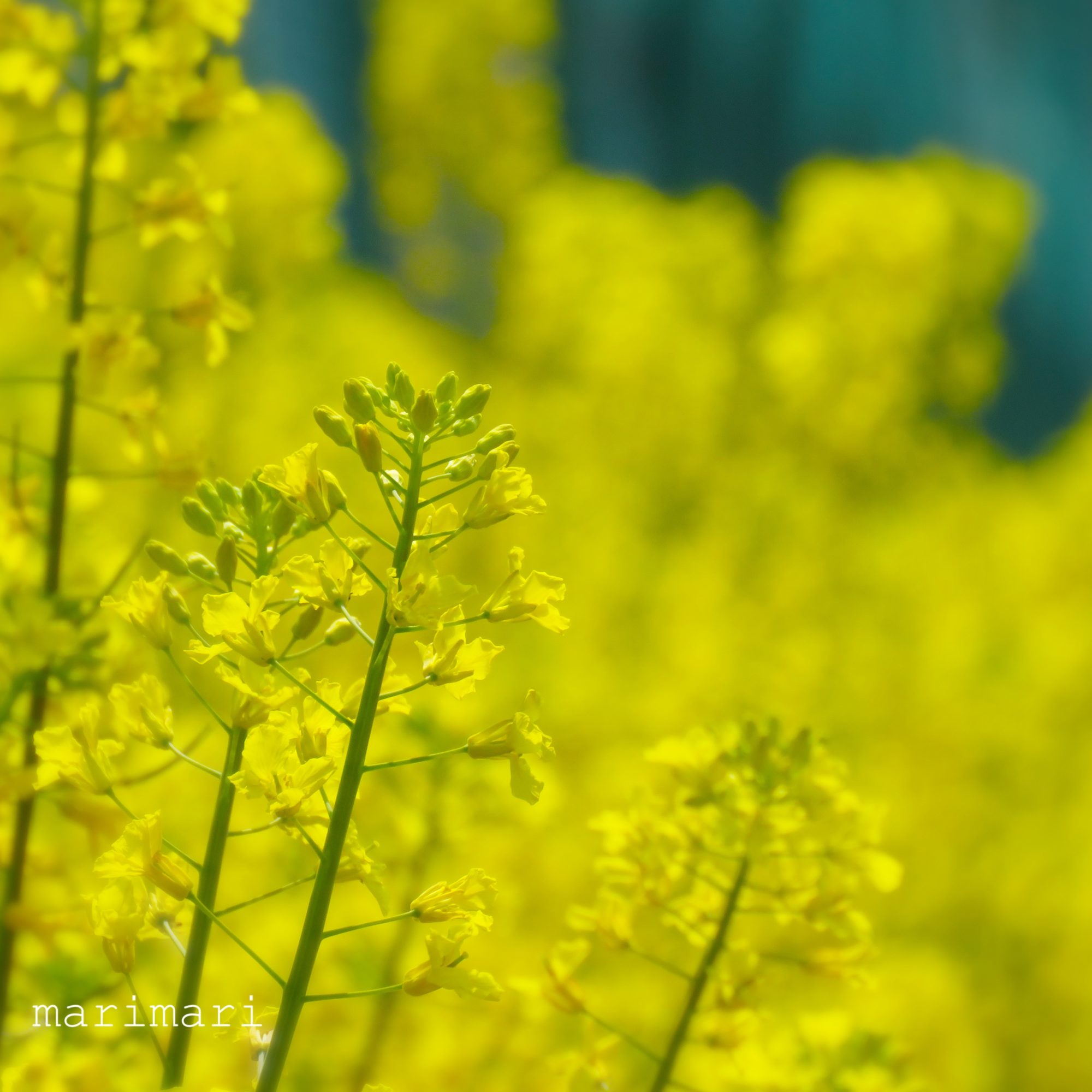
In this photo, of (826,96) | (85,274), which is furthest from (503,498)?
(826,96)

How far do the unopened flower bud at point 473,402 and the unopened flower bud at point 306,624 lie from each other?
0.33 ft

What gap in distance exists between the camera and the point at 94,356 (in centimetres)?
77

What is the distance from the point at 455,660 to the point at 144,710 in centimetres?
13

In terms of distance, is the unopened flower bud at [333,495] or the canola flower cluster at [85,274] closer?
the unopened flower bud at [333,495]

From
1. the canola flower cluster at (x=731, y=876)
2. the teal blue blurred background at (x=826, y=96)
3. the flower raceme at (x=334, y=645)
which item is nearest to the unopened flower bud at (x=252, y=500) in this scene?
the flower raceme at (x=334, y=645)

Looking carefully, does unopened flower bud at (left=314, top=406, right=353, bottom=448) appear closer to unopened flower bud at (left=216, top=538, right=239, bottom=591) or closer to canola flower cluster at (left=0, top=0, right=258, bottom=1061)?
unopened flower bud at (left=216, top=538, right=239, bottom=591)

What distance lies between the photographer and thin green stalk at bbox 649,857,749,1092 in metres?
0.64

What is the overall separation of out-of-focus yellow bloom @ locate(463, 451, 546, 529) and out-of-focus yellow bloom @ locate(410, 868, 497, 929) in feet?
0.45

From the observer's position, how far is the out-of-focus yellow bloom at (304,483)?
517 mm

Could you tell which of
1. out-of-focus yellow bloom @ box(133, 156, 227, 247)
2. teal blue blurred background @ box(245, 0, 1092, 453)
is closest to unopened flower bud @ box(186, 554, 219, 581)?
out-of-focus yellow bloom @ box(133, 156, 227, 247)

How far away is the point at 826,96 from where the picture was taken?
16.1 ft

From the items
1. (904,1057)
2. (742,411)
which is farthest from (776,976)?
(742,411)

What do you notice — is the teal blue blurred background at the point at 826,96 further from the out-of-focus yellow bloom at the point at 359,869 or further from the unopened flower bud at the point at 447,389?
the out-of-focus yellow bloom at the point at 359,869

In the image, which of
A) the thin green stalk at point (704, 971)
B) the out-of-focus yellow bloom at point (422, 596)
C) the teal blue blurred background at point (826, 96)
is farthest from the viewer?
the teal blue blurred background at point (826, 96)
